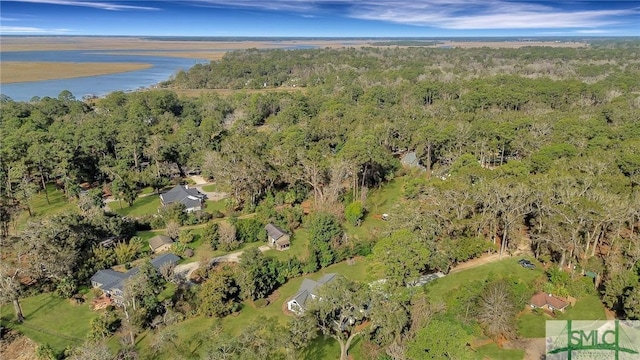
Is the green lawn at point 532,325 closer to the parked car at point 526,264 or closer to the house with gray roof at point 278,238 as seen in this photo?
the parked car at point 526,264

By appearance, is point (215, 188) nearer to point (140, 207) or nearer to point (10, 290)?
point (140, 207)

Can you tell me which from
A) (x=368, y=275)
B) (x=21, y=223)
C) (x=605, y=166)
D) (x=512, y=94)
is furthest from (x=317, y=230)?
(x=512, y=94)

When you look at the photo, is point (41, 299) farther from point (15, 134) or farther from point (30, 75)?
point (30, 75)

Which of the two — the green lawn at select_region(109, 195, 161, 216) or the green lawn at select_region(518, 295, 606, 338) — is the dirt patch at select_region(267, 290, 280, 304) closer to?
the green lawn at select_region(518, 295, 606, 338)

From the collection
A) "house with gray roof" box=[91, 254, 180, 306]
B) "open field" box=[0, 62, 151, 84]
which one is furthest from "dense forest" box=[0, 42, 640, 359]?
"open field" box=[0, 62, 151, 84]

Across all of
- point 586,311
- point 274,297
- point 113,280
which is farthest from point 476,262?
point 113,280
